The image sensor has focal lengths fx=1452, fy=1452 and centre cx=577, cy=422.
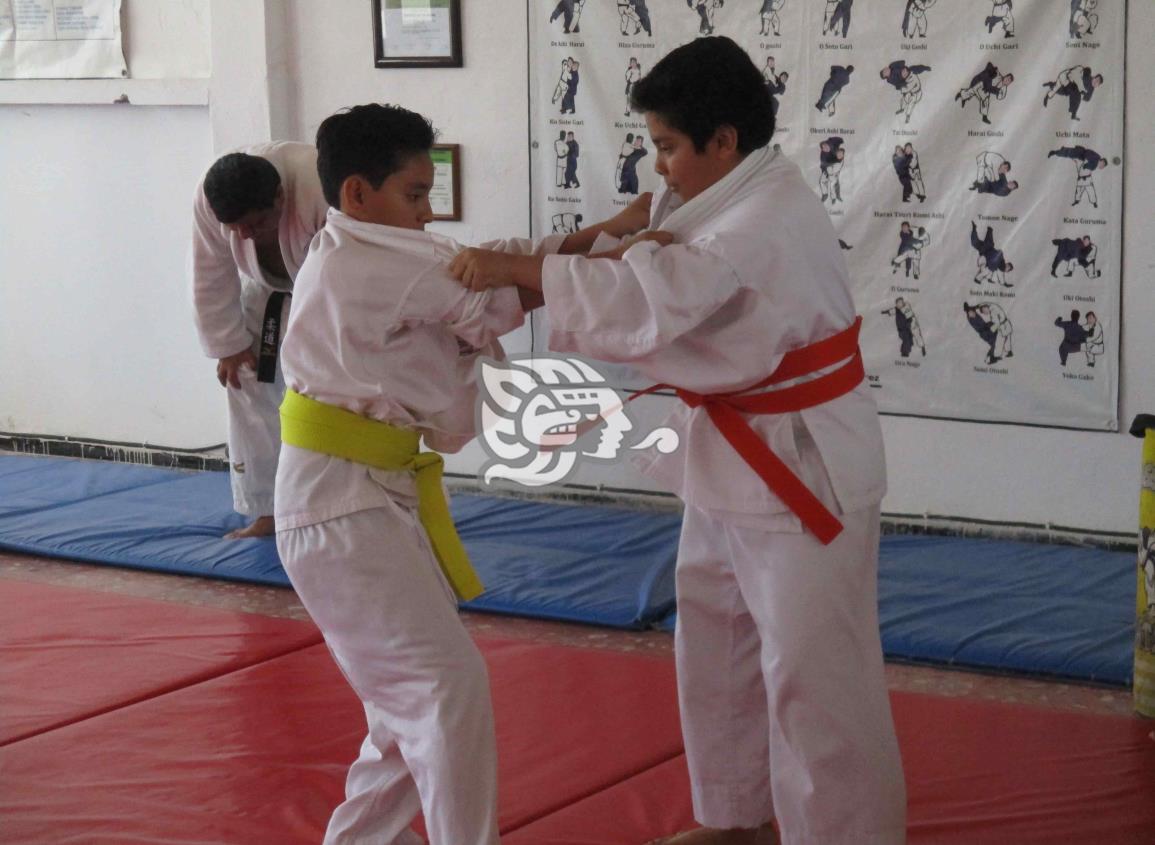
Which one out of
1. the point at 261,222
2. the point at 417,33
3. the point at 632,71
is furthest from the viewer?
the point at 417,33

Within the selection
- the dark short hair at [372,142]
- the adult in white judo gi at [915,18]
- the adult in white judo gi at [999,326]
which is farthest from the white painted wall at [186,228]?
the dark short hair at [372,142]

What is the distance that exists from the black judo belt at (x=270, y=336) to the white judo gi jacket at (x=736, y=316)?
2.47 meters

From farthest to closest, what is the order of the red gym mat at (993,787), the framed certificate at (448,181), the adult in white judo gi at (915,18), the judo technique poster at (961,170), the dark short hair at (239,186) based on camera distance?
the framed certificate at (448,181) < the adult in white judo gi at (915,18) < the judo technique poster at (961,170) < the dark short hair at (239,186) < the red gym mat at (993,787)

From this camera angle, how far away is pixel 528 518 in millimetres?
4984

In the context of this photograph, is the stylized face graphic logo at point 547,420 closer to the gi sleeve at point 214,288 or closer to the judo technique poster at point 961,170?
the judo technique poster at point 961,170

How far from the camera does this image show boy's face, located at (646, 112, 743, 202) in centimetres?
219

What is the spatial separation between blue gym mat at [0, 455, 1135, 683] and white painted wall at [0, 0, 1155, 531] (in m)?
0.28

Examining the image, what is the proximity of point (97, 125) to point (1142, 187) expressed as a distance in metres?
4.16

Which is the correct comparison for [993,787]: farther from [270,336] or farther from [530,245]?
[270,336]

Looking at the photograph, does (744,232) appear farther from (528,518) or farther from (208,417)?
(208,417)

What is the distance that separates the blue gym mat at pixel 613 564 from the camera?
361cm

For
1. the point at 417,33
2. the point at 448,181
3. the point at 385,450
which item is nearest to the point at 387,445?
the point at 385,450

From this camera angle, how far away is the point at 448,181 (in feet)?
17.8

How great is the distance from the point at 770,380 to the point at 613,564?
2.24 metres
